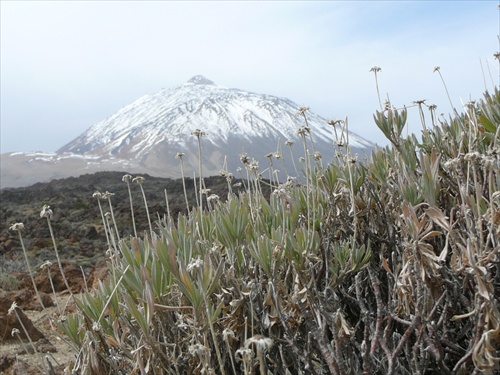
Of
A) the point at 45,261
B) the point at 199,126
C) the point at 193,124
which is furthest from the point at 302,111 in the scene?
the point at 193,124

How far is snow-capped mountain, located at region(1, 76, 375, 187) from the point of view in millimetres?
128875

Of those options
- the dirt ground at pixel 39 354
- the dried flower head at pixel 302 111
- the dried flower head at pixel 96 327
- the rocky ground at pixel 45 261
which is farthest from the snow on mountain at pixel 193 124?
the dried flower head at pixel 96 327

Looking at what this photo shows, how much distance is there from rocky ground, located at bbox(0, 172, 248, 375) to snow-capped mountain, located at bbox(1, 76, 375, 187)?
98.9 meters

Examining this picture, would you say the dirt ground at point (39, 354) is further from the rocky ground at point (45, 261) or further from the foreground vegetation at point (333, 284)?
the foreground vegetation at point (333, 284)

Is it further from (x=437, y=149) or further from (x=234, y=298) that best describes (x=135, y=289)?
(x=437, y=149)

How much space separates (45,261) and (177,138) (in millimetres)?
156290

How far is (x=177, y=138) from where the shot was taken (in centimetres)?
16025

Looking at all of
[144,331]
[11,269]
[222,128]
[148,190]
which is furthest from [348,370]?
[222,128]

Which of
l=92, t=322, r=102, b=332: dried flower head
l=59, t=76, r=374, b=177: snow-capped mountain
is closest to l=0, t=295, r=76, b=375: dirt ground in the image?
l=92, t=322, r=102, b=332: dried flower head

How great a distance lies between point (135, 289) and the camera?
159cm

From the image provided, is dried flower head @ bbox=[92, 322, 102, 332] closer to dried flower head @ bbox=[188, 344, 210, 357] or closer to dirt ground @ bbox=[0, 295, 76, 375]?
dirt ground @ bbox=[0, 295, 76, 375]

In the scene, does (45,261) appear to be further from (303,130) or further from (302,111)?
(303,130)

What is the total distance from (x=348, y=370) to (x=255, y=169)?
0.98 metres

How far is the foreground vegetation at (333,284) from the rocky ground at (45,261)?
0.32 m
